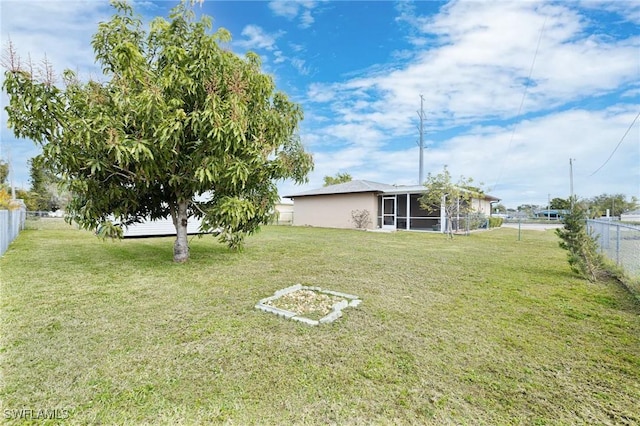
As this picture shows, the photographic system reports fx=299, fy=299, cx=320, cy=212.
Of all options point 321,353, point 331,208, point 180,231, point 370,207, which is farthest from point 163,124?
point 331,208

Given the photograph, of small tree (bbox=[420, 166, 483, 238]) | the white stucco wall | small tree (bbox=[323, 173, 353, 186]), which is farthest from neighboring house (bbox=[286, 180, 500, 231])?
small tree (bbox=[323, 173, 353, 186])

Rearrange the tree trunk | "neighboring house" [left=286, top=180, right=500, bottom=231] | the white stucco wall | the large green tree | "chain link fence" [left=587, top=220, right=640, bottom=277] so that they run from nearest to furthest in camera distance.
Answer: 1. the large green tree
2. "chain link fence" [left=587, top=220, right=640, bottom=277]
3. the tree trunk
4. "neighboring house" [left=286, top=180, right=500, bottom=231]
5. the white stucco wall

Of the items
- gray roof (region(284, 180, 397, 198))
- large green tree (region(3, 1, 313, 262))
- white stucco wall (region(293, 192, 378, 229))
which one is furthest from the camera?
white stucco wall (region(293, 192, 378, 229))

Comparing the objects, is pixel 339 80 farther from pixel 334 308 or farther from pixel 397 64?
pixel 334 308

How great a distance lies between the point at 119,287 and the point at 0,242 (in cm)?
568

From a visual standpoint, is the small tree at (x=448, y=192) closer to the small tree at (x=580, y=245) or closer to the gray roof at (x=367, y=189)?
the gray roof at (x=367, y=189)

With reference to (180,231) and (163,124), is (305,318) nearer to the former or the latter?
(163,124)

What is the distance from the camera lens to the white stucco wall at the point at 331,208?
1966 cm

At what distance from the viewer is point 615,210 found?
94.2ft

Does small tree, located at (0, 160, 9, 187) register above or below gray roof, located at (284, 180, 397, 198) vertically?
above

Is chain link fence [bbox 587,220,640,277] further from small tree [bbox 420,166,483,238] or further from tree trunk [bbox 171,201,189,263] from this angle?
tree trunk [bbox 171,201,189,263]

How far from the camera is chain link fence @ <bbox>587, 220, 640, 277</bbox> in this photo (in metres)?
5.70

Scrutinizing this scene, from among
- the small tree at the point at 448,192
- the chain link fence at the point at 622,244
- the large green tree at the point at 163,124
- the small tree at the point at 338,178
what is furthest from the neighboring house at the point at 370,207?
the small tree at the point at 338,178

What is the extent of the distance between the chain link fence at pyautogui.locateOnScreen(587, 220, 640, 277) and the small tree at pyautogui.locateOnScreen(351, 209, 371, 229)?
1187 centimetres
